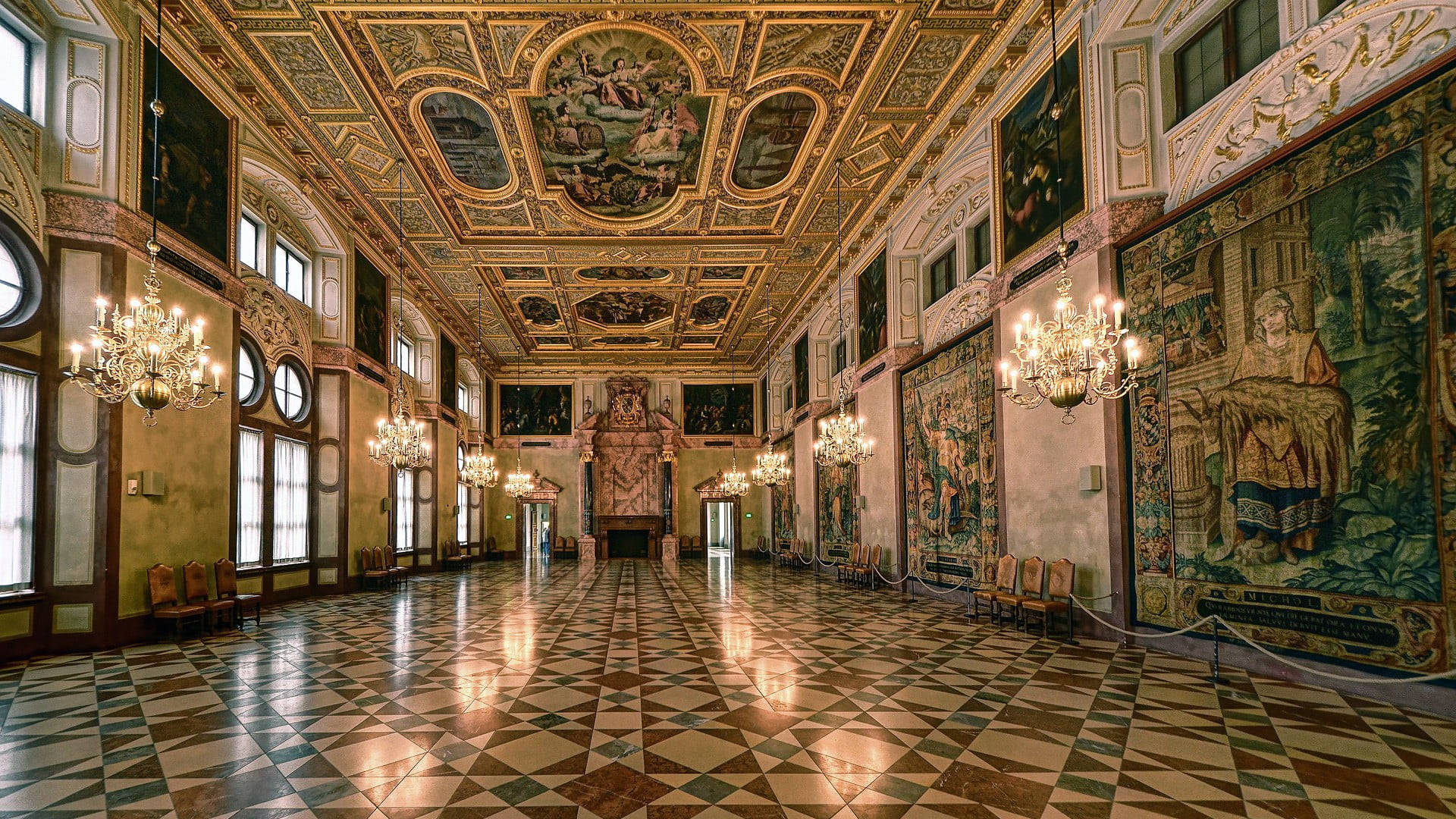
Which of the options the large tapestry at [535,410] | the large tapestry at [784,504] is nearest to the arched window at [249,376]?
the large tapestry at [784,504]

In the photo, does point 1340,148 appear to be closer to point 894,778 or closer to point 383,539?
point 894,778

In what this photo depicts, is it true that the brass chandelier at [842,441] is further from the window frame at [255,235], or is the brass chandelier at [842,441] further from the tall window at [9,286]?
the tall window at [9,286]

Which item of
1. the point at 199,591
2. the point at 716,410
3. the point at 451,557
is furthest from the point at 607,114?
the point at 716,410

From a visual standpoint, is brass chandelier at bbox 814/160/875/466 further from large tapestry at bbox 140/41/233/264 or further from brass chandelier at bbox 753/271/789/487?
large tapestry at bbox 140/41/233/264

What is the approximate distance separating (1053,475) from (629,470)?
20821 mm

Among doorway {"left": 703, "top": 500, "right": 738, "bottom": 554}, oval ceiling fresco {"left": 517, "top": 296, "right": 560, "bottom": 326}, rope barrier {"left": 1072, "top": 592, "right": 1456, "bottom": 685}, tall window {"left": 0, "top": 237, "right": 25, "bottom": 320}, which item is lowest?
doorway {"left": 703, "top": 500, "right": 738, "bottom": 554}

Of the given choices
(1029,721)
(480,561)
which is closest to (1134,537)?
(1029,721)

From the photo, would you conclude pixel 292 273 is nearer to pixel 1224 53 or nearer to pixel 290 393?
pixel 290 393

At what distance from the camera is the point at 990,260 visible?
1196 centimetres

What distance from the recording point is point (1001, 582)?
10523 millimetres

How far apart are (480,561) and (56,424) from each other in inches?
727

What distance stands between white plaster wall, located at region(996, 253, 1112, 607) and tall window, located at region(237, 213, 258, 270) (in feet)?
41.0

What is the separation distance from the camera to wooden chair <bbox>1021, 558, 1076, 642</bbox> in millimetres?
8977

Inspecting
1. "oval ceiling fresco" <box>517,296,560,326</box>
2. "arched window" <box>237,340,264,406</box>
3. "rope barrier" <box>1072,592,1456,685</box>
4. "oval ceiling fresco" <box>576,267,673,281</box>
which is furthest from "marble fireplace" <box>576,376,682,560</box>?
"rope barrier" <box>1072,592,1456,685</box>
